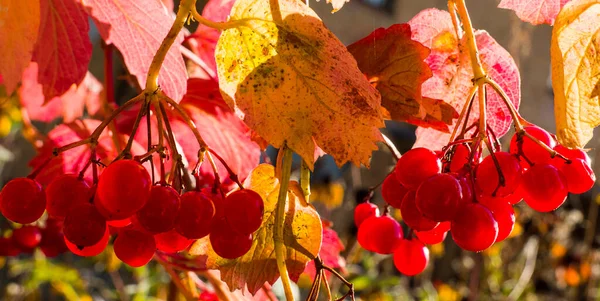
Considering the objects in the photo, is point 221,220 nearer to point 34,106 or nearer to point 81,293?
point 34,106

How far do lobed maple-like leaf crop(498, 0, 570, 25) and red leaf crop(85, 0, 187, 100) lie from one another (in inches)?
11.7

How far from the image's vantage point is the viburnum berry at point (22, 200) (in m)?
0.47

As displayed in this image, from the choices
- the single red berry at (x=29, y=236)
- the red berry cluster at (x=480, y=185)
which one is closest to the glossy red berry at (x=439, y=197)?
the red berry cluster at (x=480, y=185)

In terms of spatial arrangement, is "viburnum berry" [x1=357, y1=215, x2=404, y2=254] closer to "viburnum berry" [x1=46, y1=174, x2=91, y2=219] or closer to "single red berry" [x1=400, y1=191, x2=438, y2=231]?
"single red berry" [x1=400, y1=191, x2=438, y2=231]

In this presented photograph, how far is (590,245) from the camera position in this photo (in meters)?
3.52

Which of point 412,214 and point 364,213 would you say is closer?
point 412,214

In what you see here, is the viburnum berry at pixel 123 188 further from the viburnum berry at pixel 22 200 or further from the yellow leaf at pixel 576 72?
the yellow leaf at pixel 576 72

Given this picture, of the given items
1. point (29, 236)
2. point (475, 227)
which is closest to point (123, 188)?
point (475, 227)

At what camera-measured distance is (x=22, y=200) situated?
471 mm

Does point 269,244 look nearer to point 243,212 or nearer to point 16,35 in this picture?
point 243,212

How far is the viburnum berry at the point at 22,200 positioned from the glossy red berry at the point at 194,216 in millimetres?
106

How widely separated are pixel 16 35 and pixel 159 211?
0.25 meters

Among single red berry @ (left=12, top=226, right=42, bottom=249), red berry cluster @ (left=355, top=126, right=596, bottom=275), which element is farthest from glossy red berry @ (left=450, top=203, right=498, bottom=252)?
single red berry @ (left=12, top=226, right=42, bottom=249)

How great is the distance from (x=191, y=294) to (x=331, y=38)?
375mm
